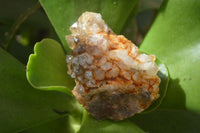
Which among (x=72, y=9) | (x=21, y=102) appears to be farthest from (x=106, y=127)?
(x=72, y=9)

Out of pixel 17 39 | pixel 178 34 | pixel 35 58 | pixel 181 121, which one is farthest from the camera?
pixel 17 39

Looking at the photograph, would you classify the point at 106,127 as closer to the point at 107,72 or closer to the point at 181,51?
the point at 107,72

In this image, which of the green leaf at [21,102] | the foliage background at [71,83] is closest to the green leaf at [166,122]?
the foliage background at [71,83]

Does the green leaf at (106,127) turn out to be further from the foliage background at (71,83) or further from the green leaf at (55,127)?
the green leaf at (55,127)

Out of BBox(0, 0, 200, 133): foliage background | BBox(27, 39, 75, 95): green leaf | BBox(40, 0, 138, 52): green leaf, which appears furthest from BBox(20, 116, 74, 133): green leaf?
BBox(40, 0, 138, 52): green leaf

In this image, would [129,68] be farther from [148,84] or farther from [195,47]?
[195,47]

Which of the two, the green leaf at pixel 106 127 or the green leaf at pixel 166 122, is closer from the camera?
the green leaf at pixel 106 127

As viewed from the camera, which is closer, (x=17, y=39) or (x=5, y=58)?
(x=5, y=58)

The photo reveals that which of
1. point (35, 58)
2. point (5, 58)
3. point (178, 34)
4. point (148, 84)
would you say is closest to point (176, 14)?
point (178, 34)
